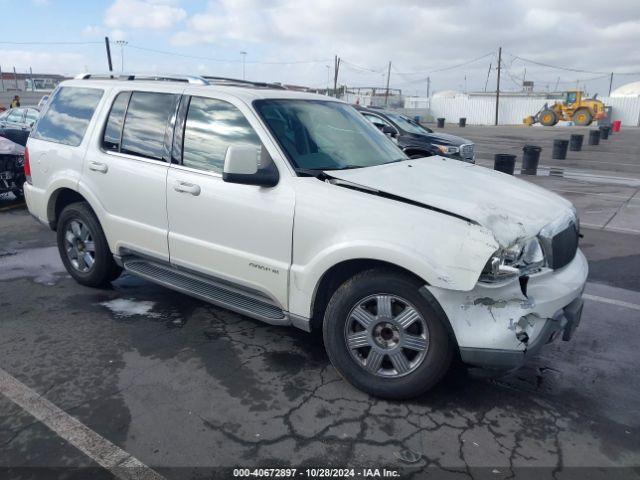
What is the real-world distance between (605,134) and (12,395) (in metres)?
33.9

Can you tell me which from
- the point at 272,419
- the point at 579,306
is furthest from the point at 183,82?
the point at 579,306

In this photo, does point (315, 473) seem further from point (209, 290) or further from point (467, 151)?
point (467, 151)

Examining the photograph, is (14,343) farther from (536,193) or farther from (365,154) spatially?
(536,193)

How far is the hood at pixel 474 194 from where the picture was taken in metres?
2.92

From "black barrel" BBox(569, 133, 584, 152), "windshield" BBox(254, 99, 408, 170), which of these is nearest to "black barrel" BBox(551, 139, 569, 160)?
"black barrel" BBox(569, 133, 584, 152)

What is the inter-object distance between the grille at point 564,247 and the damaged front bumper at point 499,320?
0.30 metres

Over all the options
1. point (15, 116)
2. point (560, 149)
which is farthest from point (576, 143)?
point (15, 116)

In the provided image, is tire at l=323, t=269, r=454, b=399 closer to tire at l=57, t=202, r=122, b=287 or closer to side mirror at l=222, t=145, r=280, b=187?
side mirror at l=222, t=145, r=280, b=187

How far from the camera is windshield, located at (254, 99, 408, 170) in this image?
357cm

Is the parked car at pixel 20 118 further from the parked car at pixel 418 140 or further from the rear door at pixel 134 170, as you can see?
the rear door at pixel 134 170

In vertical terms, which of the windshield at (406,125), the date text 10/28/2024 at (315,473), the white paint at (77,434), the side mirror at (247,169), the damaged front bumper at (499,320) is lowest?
the white paint at (77,434)

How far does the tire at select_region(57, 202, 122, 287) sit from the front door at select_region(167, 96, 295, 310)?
3.47ft

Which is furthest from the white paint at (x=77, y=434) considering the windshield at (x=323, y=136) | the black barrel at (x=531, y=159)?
the black barrel at (x=531, y=159)

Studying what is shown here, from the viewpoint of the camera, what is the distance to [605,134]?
30469 mm
